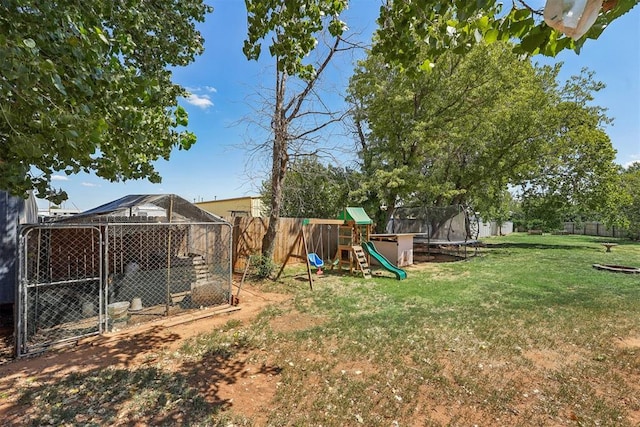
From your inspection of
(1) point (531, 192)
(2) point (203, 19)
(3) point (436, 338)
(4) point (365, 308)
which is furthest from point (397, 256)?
(1) point (531, 192)

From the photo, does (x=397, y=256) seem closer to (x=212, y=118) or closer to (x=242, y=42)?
(x=212, y=118)

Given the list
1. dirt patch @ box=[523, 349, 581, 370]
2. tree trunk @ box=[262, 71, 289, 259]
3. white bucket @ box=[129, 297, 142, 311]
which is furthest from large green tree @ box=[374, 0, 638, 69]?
white bucket @ box=[129, 297, 142, 311]

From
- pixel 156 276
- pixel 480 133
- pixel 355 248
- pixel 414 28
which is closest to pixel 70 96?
pixel 414 28

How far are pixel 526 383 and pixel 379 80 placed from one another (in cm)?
1305

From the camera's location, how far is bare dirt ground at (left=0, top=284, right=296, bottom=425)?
9.95 feet

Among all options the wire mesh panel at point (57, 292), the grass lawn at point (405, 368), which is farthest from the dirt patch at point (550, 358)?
the wire mesh panel at point (57, 292)

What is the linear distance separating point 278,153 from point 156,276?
455cm

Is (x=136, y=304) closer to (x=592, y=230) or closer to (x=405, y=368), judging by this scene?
(x=405, y=368)

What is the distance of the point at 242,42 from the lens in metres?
3.61

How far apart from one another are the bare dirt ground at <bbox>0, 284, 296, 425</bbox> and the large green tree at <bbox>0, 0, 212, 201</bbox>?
2.22 metres

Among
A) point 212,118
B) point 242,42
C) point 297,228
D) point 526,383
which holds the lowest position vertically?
point 526,383

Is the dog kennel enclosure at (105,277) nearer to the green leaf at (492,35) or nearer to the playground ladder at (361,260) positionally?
the playground ladder at (361,260)

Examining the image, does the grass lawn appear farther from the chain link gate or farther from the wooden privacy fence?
the wooden privacy fence

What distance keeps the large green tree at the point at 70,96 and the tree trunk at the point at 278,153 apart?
14.1 ft
